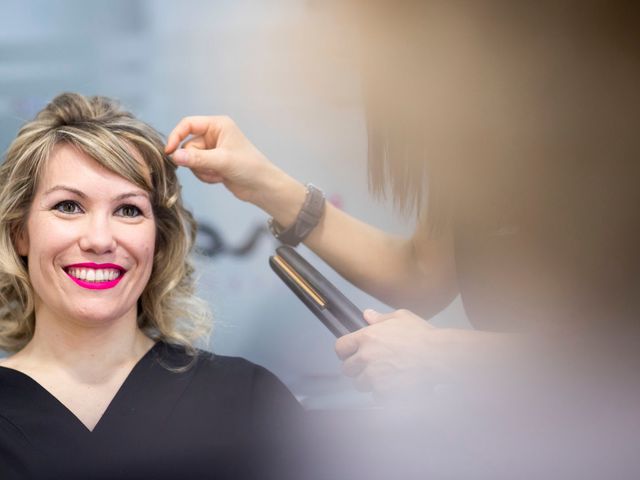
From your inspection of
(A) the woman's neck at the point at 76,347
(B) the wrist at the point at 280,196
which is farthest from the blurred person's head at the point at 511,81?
(A) the woman's neck at the point at 76,347

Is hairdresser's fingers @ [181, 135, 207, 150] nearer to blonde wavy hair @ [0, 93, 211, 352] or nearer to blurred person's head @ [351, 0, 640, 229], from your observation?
blonde wavy hair @ [0, 93, 211, 352]

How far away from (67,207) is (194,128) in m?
0.16

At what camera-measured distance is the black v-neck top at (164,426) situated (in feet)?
2.73

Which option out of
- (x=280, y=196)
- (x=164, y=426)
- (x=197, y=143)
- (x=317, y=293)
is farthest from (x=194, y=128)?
(x=164, y=426)

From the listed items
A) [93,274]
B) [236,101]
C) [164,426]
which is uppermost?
[236,101]

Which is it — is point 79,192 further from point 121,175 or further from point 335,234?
point 335,234

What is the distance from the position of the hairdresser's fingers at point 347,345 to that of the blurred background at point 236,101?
132 mm

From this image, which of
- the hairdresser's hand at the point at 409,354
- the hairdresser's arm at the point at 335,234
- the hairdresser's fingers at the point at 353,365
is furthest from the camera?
the hairdresser's arm at the point at 335,234

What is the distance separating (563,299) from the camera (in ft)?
1.84

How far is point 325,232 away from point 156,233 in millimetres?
204

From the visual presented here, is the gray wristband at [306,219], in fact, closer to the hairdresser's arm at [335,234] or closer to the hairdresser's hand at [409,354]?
the hairdresser's arm at [335,234]

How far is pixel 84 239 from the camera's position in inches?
33.5

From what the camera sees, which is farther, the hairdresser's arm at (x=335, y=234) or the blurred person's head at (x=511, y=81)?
the hairdresser's arm at (x=335, y=234)

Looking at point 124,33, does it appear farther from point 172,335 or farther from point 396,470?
point 396,470
